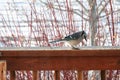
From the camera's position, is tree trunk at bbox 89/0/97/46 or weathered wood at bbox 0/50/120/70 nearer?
A: weathered wood at bbox 0/50/120/70

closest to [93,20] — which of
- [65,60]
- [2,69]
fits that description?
[65,60]

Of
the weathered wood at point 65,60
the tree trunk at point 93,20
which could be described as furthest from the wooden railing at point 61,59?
the tree trunk at point 93,20

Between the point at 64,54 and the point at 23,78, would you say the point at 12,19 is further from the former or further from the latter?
the point at 64,54

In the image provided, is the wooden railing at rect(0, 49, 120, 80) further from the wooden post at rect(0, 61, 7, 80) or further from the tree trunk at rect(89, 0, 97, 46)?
the tree trunk at rect(89, 0, 97, 46)

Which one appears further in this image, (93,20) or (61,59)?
(93,20)

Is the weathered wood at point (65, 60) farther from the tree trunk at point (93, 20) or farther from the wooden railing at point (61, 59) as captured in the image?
the tree trunk at point (93, 20)

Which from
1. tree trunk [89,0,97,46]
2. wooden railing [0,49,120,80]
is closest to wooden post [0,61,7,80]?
wooden railing [0,49,120,80]

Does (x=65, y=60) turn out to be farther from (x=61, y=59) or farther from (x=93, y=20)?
(x=93, y=20)

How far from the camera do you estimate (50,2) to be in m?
2.63

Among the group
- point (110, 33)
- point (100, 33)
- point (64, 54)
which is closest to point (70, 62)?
point (64, 54)

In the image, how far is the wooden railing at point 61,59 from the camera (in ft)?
4.91

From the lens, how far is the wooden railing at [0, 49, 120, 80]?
150 centimetres

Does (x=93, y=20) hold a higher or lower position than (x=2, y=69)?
higher

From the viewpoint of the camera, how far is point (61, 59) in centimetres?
152
